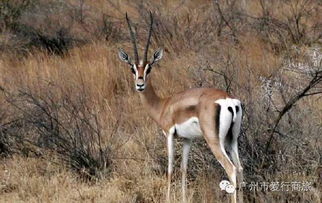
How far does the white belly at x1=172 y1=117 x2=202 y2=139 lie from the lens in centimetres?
482

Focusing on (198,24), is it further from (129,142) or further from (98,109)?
(129,142)

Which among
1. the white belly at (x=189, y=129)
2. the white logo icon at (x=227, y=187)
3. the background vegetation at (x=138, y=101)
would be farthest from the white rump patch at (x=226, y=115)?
the background vegetation at (x=138, y=101)

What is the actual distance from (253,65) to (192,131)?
153 inches

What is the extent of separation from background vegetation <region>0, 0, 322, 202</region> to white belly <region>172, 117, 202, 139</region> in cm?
59

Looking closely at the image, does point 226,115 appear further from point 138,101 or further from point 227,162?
point 138,101

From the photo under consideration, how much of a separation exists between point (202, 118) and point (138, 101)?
311 cm

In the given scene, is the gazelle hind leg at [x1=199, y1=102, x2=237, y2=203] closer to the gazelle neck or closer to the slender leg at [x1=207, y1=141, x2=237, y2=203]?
the slender leg at [x1=207, y1=141, x2=237, y2=203]

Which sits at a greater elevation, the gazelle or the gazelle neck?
the gazelle neck

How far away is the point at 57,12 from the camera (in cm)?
1241

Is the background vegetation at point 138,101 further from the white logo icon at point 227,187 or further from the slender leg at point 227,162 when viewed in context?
the slender leg at point 227,162

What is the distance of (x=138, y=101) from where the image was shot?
777 cm

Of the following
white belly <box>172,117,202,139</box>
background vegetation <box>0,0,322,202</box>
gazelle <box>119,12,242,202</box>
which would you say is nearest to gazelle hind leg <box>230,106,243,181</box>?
gazelle <box>119,12,242,202</box>

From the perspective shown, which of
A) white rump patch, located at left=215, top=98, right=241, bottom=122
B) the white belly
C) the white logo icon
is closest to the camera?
white rump patch, located at left=215, top=98, right=241, bottom=122

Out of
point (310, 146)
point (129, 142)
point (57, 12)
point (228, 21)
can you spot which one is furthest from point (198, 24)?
point (310, 146)
